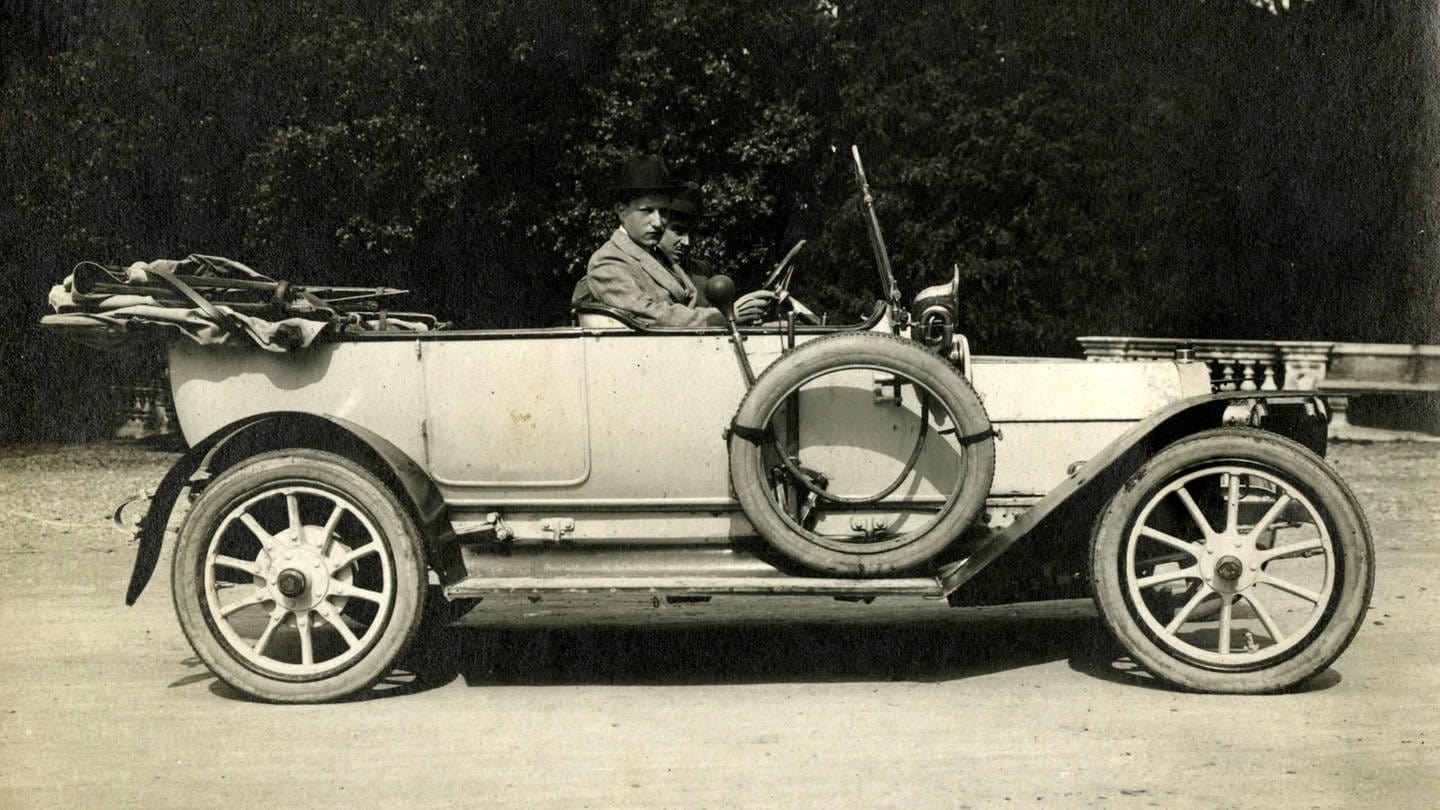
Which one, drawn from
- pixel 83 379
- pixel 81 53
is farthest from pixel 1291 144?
pixel 83 379

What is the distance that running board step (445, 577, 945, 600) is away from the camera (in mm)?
5480

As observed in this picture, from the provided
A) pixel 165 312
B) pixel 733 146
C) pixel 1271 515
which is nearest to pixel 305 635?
pixel 165 312

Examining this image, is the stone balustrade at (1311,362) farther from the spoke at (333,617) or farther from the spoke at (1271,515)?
the spoke at (333,617)

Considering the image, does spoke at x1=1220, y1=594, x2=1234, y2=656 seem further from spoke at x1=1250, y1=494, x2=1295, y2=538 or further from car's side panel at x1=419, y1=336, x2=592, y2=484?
car's side panel at x1=419, y1=336, x2=592, y2=484

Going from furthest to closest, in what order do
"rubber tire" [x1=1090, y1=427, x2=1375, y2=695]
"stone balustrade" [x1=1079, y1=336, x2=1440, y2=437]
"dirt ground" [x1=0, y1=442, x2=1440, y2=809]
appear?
"stone balustrade" [x1=1079, y1=336, x2=1440, y2=437]
"rubber tire" [x1=1090, y1=427, x2=1375, y2=695]
"dirt ground" [x1=0, y1=442, x2=1440, y2=809]

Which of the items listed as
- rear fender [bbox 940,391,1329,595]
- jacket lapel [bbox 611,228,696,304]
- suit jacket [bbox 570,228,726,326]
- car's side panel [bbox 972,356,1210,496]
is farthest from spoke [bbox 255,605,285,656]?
car's side panel [bbox 972,356,1210,496]

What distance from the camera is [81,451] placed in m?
18.2

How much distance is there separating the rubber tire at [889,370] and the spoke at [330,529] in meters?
1.44

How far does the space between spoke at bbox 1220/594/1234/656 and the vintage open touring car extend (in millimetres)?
13

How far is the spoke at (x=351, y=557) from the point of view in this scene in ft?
18.3

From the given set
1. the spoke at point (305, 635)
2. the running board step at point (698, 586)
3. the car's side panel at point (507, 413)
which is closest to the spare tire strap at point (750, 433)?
the running board step at point (698, 586)

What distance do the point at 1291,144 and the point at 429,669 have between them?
18.2 metres

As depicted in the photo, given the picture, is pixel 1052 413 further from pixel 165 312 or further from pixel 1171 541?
pixel 165 312

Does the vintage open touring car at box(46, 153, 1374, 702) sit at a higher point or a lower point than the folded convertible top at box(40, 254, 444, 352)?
lower
